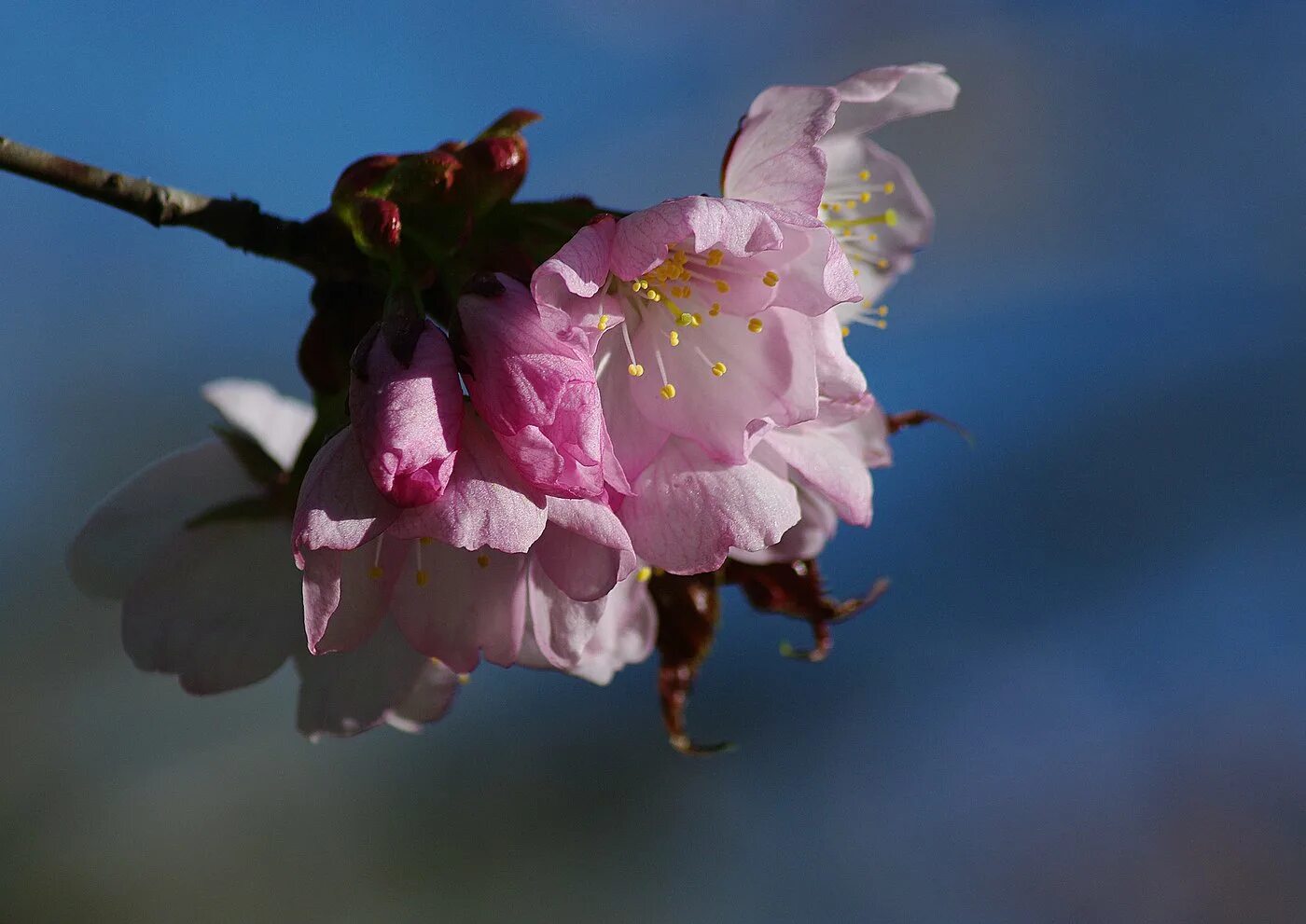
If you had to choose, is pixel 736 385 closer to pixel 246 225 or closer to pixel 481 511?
pixel 481 511

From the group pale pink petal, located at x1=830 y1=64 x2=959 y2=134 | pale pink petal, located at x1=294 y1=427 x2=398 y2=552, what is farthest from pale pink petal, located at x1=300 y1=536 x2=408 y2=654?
pale pink petal, located at x1=830 y1=64 x2=959 y2=134

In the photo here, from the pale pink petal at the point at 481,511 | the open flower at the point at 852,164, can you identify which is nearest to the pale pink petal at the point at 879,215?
the open flower at the point at 852,164

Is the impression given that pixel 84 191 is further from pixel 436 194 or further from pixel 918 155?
pixel 918 155

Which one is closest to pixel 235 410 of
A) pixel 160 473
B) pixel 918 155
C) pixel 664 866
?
pixel 160 473

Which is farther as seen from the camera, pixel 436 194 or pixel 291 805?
pixel 291 805

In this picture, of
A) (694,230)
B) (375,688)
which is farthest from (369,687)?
(694,230)

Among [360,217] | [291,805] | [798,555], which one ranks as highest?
[360,217]
